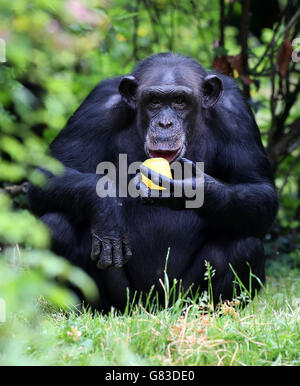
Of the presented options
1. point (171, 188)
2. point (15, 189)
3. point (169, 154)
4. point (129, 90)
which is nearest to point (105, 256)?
point (171, 188)

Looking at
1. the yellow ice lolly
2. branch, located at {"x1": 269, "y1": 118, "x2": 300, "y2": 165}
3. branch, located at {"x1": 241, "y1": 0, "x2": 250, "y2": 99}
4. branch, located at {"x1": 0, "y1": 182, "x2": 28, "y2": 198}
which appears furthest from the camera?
branch, located at {"x1": 269, "y1": 118, "x2": 300, "y2": 165}

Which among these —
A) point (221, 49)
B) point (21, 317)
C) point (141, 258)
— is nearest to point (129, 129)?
point (141, 258)

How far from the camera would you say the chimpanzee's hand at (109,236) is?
15.5ft

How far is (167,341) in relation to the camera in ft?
11.5

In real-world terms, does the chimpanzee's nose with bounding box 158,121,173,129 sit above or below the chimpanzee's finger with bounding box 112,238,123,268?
above

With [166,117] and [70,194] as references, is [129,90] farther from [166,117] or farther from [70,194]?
[70,194]

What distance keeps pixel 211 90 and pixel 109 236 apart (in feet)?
4.75

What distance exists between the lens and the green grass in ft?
10.8

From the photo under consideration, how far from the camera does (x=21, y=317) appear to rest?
4238 millimetres

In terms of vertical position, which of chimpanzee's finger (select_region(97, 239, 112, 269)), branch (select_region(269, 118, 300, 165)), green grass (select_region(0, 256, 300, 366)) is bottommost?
green grass (select_region(0, 256, 300, 366))

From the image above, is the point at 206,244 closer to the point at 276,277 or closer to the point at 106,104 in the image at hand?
the point at 106,104

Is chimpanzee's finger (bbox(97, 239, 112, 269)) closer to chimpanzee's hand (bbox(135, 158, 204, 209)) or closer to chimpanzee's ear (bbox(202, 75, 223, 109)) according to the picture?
chimpanzee's hand (bbox(135, 158, 204, 209))

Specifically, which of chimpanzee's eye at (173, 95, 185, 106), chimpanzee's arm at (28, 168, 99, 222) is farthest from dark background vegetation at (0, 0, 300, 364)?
chimpanzee's eye at (173, 95, 185, 106)

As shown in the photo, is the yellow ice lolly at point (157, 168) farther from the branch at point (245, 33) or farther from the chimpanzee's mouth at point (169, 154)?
the branch at point (245, 33)
